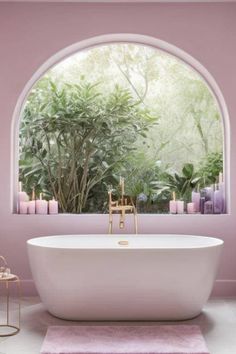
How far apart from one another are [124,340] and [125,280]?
447 mm

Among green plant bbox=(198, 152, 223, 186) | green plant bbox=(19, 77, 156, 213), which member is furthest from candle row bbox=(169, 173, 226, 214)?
green plant bbox=(19, 77, 156, 213)

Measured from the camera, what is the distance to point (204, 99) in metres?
5.12

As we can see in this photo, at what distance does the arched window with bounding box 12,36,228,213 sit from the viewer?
4961mm

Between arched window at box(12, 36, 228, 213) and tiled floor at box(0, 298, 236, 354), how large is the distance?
3.50ft

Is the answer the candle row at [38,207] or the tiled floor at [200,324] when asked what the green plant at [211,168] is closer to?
the tiled floor at [200,324]

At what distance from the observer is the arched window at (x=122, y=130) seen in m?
4.96

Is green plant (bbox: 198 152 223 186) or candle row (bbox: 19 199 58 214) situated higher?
green plant (bbox: 198 152 223 186)

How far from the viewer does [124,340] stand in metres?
3.31

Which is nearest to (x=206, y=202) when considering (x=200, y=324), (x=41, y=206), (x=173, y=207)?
(x=173, y=207)

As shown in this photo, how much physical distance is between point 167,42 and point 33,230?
2.14m

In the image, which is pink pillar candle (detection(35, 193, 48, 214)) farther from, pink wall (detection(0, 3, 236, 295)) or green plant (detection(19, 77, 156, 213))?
green plant (detection(19, 77, 156, 213))

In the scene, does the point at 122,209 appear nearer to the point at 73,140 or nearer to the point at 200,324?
the point at 73,140

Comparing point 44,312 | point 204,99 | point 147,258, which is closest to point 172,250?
point 147,258

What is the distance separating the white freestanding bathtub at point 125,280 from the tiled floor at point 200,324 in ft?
0.45
